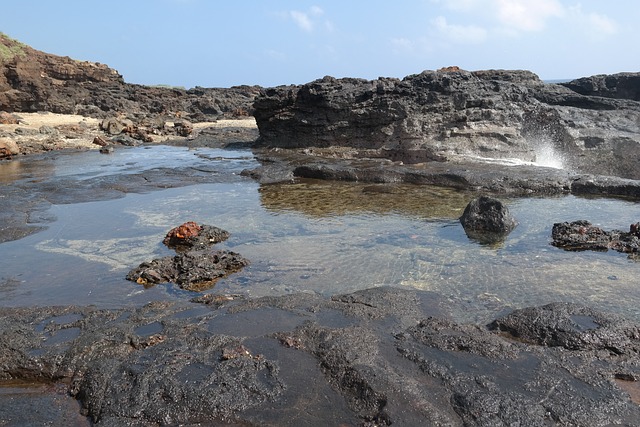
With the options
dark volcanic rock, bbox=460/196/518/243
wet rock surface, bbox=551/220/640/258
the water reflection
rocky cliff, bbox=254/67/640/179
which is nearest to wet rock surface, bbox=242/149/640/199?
the water reflection

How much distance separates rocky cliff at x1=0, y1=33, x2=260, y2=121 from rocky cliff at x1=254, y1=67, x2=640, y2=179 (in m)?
15.6

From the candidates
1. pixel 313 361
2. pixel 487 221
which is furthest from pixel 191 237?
pixel 487 221

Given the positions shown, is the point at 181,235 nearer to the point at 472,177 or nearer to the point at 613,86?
the point at 472,177

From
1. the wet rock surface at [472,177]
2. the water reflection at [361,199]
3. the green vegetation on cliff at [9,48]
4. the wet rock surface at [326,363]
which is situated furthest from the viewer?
the green vegetation on cliff at [9,48]

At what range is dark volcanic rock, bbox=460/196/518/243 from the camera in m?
7.75

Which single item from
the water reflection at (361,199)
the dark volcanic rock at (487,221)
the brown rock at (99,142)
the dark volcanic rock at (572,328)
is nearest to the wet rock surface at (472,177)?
the water reflection at (361,199)

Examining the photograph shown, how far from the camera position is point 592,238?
7.18 meters

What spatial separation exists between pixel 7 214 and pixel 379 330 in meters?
7.52

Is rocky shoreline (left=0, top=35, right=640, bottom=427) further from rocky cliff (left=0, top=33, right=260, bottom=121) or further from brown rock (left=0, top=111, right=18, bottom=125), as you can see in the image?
rocky cliff (left=0, top=33, right=260, bottom=121)

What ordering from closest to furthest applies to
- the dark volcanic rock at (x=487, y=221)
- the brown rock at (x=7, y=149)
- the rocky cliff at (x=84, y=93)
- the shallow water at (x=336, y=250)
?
the shallow water at (x=336, y=250) → the dark volcanic rock at (x=487, y=221) → the brown rock at (x=7, y=149) → the rocky cliff at (x=84, y=93)

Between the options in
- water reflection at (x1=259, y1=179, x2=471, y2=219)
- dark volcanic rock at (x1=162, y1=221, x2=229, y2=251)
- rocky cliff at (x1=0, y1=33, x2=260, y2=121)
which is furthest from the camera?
rocky cliff at (x1=0, y1=33, x2=260, y2=121)

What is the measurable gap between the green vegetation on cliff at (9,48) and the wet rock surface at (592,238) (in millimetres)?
26597

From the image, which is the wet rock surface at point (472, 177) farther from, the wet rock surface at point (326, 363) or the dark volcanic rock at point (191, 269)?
the wet rock surface at point (326, 363)

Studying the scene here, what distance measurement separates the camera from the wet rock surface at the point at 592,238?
274 inches
